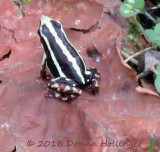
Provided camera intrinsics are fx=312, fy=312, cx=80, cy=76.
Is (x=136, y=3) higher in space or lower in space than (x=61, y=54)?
higher

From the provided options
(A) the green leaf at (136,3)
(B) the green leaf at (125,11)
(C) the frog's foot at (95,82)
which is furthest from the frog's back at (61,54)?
(A) the green leaf at (136,3)

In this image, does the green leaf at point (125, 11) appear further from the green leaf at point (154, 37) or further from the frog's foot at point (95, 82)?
the frog's foot at point (95, 82)

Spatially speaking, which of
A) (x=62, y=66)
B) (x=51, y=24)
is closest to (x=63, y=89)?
(x=62, y=66)

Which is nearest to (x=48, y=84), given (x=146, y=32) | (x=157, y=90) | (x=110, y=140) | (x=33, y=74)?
(x=33, y=74)

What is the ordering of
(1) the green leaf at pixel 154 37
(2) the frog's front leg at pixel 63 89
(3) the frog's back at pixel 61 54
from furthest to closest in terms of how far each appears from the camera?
(1) the green leaf at pixel 154 37 → (3) the frog's back at pixel 61 54 → (2) the frog's front leg at pixel 63 89

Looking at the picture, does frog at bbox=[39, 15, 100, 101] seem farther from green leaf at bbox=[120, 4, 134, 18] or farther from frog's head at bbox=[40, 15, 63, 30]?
green leaf at bbox=[120, 4, 134, 18]

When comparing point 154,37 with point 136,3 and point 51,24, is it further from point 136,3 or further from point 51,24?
point 51,24

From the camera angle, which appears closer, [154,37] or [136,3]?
[154,37]

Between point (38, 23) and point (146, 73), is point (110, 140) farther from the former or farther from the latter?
point (38, 23)

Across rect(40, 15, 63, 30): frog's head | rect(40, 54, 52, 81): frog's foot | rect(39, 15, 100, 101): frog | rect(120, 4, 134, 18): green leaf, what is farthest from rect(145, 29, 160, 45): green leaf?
rect(40, 54, 52, 81): frog's foot
